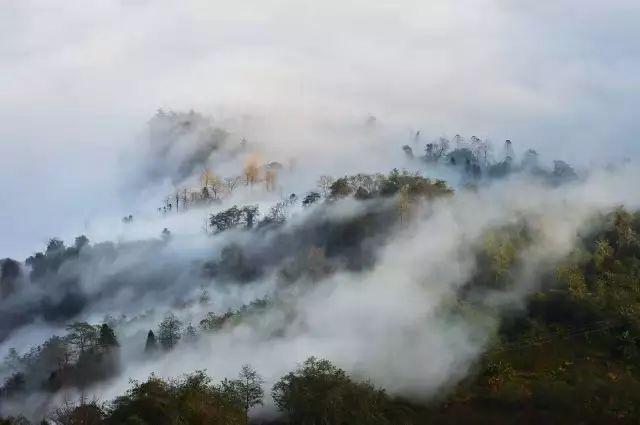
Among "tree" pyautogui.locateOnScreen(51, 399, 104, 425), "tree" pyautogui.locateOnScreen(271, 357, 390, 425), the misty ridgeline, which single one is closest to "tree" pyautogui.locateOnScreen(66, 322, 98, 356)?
the misty ridgeline

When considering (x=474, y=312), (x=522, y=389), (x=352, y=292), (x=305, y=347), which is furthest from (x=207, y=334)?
(x=522, y=389)

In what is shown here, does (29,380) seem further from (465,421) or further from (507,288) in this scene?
(507,288)

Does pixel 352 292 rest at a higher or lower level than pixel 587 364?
higher

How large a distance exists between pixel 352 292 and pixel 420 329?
31860 millimetres

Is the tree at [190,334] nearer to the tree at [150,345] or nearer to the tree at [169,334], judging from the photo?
the tree at [169,334]

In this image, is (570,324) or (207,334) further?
(207,334)

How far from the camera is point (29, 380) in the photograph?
174000 mm

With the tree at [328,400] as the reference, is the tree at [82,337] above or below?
above

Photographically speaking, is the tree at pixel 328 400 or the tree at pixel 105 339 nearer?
the tree at pixel 328 400

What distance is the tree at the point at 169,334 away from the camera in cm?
18327

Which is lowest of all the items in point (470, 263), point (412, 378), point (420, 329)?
point (412, 378)

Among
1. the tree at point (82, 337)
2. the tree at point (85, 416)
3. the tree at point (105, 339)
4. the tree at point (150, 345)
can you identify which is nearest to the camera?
the tree at point (85, 416)

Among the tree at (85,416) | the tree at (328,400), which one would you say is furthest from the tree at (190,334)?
the tree at (85,416)

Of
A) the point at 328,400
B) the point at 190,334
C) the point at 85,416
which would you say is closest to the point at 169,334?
the point at 190,334
